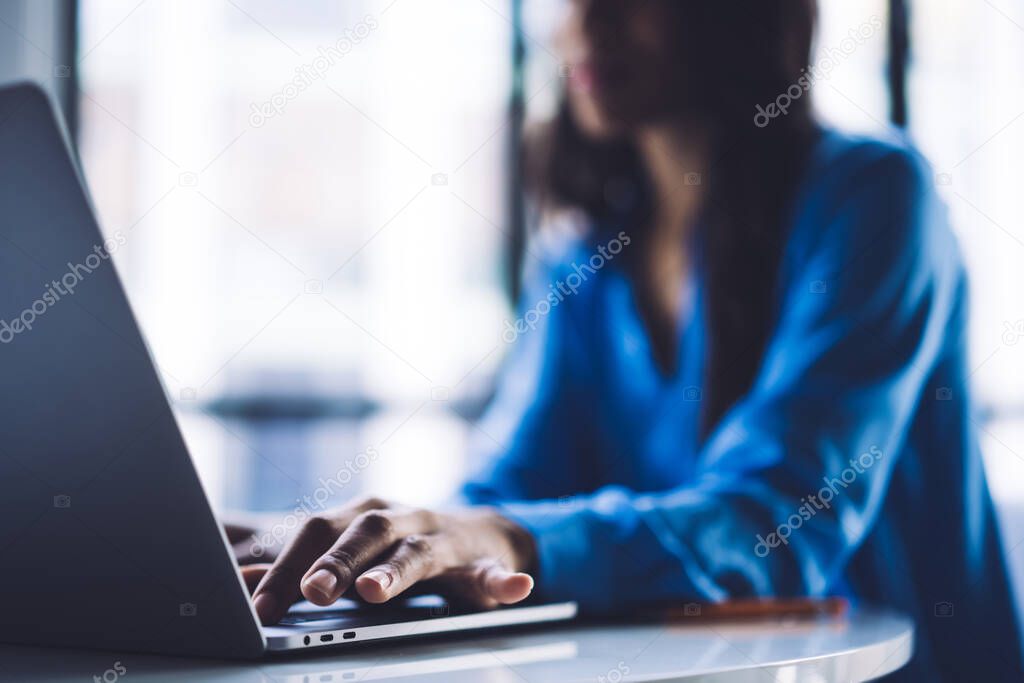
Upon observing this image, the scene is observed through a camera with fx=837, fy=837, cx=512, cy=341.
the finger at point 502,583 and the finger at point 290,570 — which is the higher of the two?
the finger at point 290,570

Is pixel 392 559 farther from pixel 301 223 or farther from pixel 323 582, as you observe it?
pixel 301 223

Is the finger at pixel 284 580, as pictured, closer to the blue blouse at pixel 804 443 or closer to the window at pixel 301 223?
the blue blouse at pixel 804 443

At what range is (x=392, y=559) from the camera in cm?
59

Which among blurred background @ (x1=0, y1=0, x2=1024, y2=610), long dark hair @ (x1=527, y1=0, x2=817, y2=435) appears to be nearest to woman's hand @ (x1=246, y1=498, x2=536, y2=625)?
long dark hair @ (x1=527, y1=0, x2=817, y2=435)

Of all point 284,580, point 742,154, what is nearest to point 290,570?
point 284,580

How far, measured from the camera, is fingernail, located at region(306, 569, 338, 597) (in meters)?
0.53

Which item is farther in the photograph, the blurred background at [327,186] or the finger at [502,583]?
the blurred background at [327,186]

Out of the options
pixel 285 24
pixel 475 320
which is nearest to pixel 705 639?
pixel 475 320

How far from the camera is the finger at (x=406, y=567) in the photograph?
0.54m

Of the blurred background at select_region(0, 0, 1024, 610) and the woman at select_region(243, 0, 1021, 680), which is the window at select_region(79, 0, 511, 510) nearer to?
the blurred background at select_region(0, 0, 1024, 610)

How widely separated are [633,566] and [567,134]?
3.35 feet

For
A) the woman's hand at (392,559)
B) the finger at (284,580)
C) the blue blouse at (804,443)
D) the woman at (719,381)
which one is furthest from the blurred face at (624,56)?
the finger at (284,580)

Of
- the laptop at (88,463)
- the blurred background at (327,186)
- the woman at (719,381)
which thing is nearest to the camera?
the laptop at (88,463)

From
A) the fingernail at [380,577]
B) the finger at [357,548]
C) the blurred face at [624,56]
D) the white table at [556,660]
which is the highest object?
the blurred face at [624,56]
